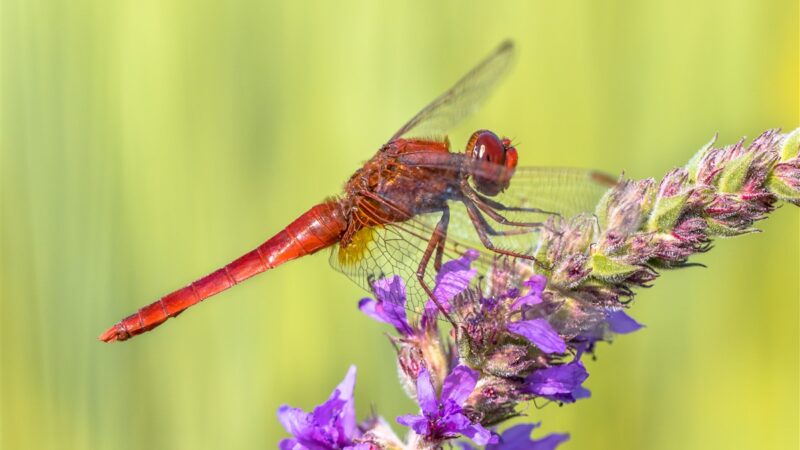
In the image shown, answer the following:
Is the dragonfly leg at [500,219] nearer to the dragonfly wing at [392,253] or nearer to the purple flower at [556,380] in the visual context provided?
the dragonfly wing at [392,253]

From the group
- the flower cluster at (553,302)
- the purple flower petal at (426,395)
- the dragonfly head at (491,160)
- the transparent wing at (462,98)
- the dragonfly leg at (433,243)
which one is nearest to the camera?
the flower cluster at (553,302)

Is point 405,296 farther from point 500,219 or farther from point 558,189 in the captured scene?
point 558,189

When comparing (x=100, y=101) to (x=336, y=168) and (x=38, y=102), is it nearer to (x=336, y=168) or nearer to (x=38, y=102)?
(x=38, y=102)

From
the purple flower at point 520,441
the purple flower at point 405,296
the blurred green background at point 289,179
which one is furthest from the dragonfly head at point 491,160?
the blurred green background at point 289,179

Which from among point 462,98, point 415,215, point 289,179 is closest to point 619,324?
point 415,215

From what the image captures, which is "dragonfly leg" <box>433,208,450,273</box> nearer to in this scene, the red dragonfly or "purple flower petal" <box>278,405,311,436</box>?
the red dragonfly

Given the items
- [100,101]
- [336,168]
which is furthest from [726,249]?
[100,101]
